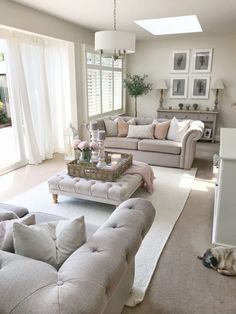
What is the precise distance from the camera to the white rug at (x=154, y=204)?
2.21 m

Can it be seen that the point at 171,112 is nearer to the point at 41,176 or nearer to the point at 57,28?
the point at 57,28

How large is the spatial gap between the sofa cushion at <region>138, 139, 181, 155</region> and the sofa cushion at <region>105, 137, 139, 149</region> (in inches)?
5.0

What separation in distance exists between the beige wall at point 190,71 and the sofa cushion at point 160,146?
260 cm

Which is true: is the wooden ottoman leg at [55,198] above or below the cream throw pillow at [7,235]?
below

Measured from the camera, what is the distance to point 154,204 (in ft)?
11.1

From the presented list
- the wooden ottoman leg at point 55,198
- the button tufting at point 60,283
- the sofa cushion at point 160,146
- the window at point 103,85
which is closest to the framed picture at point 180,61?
the window at point 103,85

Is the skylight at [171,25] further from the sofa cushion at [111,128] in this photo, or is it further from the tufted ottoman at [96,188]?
the tufted ottoman at [96,188]

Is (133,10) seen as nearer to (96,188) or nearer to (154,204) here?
(96,188)

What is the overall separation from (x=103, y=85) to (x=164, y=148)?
105 inches

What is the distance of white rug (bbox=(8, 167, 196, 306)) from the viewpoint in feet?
7.26

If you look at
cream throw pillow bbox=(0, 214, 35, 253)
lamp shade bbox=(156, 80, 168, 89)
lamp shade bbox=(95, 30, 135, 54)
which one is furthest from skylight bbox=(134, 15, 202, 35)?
cream throw pillow bbox=(0, 214, 35, 253)

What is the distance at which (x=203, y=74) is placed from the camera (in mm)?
6605

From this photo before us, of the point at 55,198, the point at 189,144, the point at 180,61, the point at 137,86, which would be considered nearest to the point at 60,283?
the point at 55,198

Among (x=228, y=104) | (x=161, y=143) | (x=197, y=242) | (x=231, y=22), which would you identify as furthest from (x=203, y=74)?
(x=197, y=242)
